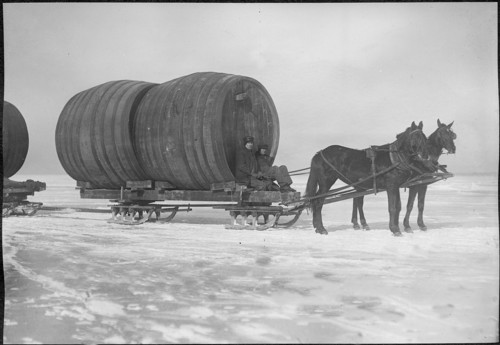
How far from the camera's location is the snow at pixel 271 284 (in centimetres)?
358

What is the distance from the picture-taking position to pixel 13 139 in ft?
18.9

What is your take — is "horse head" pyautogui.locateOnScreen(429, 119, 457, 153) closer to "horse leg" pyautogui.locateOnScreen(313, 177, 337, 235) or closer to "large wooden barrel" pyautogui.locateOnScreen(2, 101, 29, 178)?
"horse leg" pyautogui.locateOnScreen(313, 177, 337, 235)

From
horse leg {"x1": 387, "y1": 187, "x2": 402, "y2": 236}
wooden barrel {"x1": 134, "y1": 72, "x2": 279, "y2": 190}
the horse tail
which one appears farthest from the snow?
wooden barrel {"x1": 134, "y1": 72, "x2": 279, "y2": 190}

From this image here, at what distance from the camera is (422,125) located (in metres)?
5.67

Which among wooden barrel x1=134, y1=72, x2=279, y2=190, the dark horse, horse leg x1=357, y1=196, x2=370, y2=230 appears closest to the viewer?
the dark horse

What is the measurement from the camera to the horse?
545 centimetres

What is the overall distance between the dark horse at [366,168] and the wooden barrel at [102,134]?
3014 mm

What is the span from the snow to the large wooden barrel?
878 mm

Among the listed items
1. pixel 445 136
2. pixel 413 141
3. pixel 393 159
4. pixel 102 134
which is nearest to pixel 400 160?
pixel 393 159

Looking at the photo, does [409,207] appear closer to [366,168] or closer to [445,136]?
[366,168]

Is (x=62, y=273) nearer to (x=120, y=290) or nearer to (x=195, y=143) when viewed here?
(x=120, y=290)

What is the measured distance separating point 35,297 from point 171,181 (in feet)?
11.7

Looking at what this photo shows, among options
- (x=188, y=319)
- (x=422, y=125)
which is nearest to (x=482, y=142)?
(x=422, y=125)

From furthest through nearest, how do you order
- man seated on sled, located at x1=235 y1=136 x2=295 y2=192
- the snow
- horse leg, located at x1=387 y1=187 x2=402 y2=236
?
man seated on sled, located at x1=235 y1=136 x2=295 y2=192, horse leg, located at x1=387 y1=187 x2=402 y2=236, the snow
